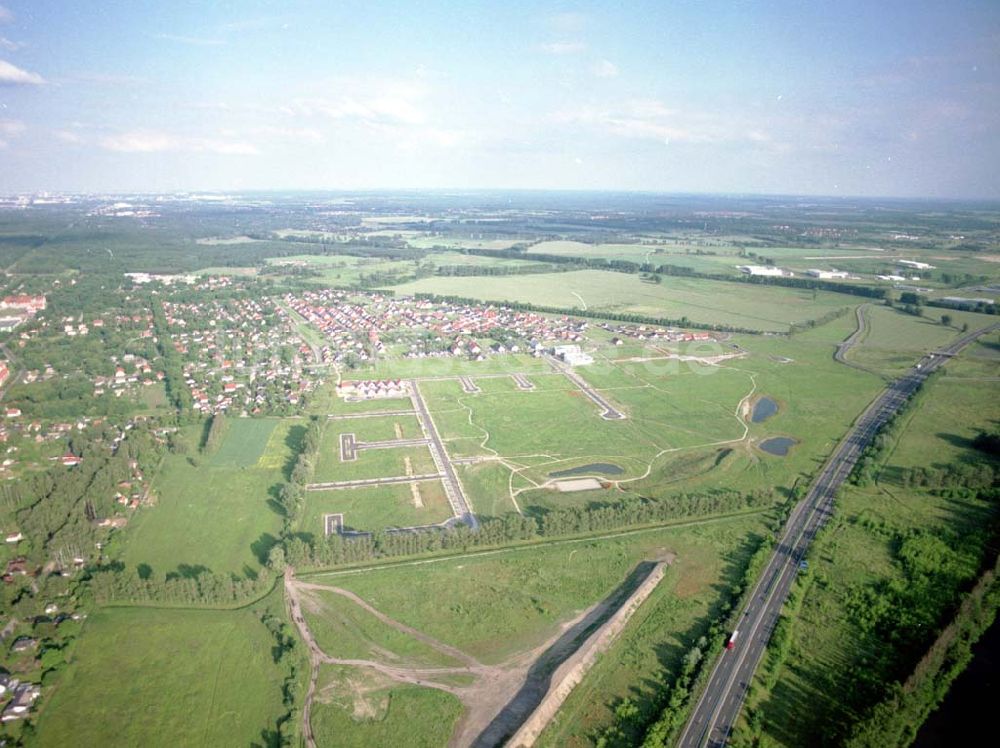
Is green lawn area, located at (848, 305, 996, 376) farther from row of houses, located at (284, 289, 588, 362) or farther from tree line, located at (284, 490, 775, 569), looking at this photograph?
tree line, located at (284, 490, 775, 569)

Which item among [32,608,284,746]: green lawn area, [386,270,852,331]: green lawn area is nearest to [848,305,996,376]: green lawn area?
[386,270,852,331]: green lawn area

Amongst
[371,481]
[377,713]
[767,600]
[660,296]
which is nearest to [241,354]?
[371,481]

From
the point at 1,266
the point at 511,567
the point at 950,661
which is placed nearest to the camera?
the point at 950,661

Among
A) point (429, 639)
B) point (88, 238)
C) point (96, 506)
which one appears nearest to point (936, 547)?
point (429, 639)

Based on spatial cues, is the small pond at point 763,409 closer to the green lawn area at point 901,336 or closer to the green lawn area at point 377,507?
the green lawn area at point 901,336

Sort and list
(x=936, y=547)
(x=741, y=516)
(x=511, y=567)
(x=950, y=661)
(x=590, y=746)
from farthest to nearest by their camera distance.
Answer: (x=741, y=516), (x=936, y=547), (x=511, y=567), (x=950, y=661), (x=590, y=746)

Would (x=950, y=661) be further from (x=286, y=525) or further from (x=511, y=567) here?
(x=286, y=525)

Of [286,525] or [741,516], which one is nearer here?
[286,525]
